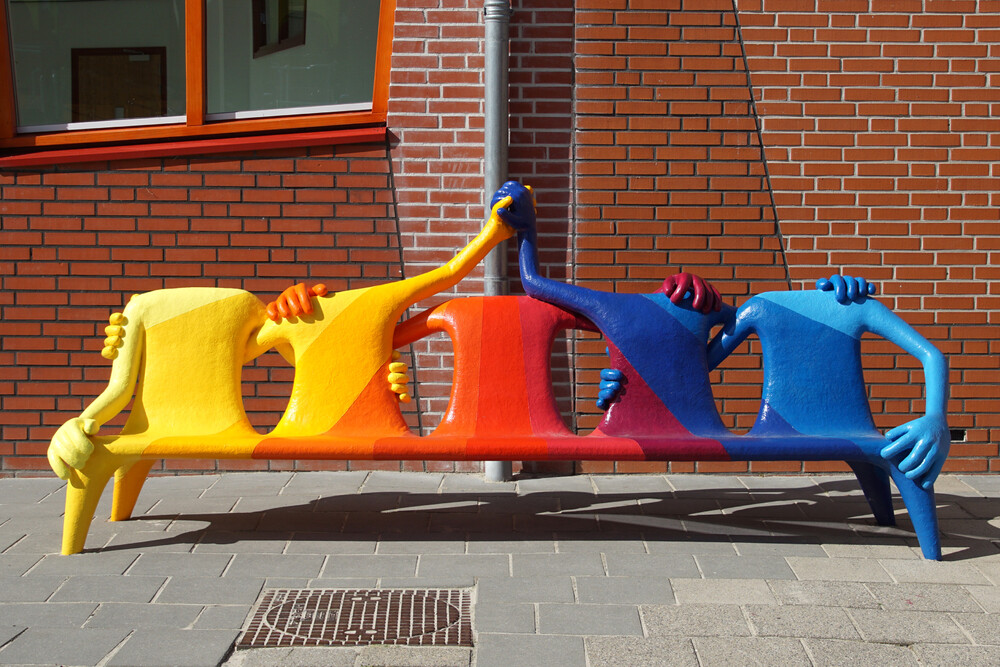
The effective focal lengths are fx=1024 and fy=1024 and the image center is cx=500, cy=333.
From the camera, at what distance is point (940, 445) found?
4.05m

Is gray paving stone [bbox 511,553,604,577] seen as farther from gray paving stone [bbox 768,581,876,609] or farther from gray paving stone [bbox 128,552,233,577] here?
gray paving stone [bbox 128,552,233,577]

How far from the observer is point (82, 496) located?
419 centimetres

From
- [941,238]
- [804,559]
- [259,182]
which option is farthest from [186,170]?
[941,238]

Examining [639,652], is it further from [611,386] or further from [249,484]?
[249,484]

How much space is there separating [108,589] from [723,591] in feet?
7.47

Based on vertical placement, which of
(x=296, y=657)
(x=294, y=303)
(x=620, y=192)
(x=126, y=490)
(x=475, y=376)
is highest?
(x=620, y=192)

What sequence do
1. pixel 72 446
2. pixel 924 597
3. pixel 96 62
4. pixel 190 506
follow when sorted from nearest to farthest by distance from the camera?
1. pixel 924 597
2. pixel 72 446
3. pixel 190 506
4. pixel 96 62

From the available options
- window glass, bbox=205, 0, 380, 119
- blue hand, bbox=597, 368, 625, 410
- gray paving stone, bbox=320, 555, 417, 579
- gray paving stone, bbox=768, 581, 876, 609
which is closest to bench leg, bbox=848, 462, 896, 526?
gray paving stone, bbox=768, 581, 876, 609

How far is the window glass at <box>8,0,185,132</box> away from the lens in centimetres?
571

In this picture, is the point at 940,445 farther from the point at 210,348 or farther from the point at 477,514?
the point at 210,348

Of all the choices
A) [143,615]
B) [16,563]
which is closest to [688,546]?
[143,615]

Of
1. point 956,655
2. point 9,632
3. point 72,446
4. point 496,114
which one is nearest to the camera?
point 956,655

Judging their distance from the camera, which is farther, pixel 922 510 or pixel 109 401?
pixel 109 401

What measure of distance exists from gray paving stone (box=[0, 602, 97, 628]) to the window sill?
2749 millimetres
